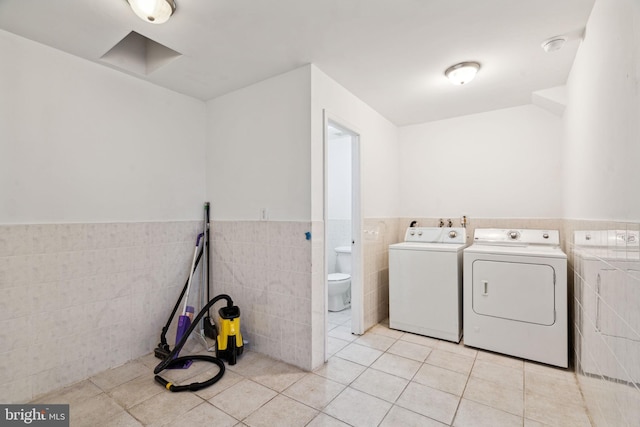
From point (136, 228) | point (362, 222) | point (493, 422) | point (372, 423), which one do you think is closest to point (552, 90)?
point (362, 222)

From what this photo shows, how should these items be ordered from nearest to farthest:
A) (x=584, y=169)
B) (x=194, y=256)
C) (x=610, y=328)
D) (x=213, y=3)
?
(x=610, y=328), (x=213, y=3), (x=584, y=169), (x=194, y=256)

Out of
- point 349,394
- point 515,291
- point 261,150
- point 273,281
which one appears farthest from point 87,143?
point 515,291

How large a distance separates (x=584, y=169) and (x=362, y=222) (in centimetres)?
174

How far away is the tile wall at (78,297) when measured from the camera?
1.90 metres

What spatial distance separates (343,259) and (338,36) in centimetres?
283

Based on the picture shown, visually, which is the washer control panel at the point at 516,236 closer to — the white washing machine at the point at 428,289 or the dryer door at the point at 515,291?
the white washing machine at the point at 428,289

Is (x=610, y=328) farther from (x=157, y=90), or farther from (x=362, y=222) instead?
(x=157, y=90)

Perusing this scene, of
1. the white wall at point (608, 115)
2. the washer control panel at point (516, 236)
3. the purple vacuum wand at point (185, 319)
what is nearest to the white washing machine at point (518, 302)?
the washer control panel at point (516, 236)

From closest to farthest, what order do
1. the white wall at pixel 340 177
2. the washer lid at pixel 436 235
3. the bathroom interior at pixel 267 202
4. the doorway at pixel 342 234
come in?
the bathroom interior at pixel 267 202, the doorway at pixel 342 234, the washer lid at pixel 436 235, the white wall at pixel 340 177

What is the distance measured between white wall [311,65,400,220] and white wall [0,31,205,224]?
→ 140cm

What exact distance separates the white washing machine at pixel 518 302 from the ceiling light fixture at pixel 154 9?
2.89 m

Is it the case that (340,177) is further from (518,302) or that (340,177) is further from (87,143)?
(87,143)

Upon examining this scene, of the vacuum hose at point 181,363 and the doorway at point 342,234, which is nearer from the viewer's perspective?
the vacuum hose at point 181,363

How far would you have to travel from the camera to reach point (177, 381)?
2135mm
